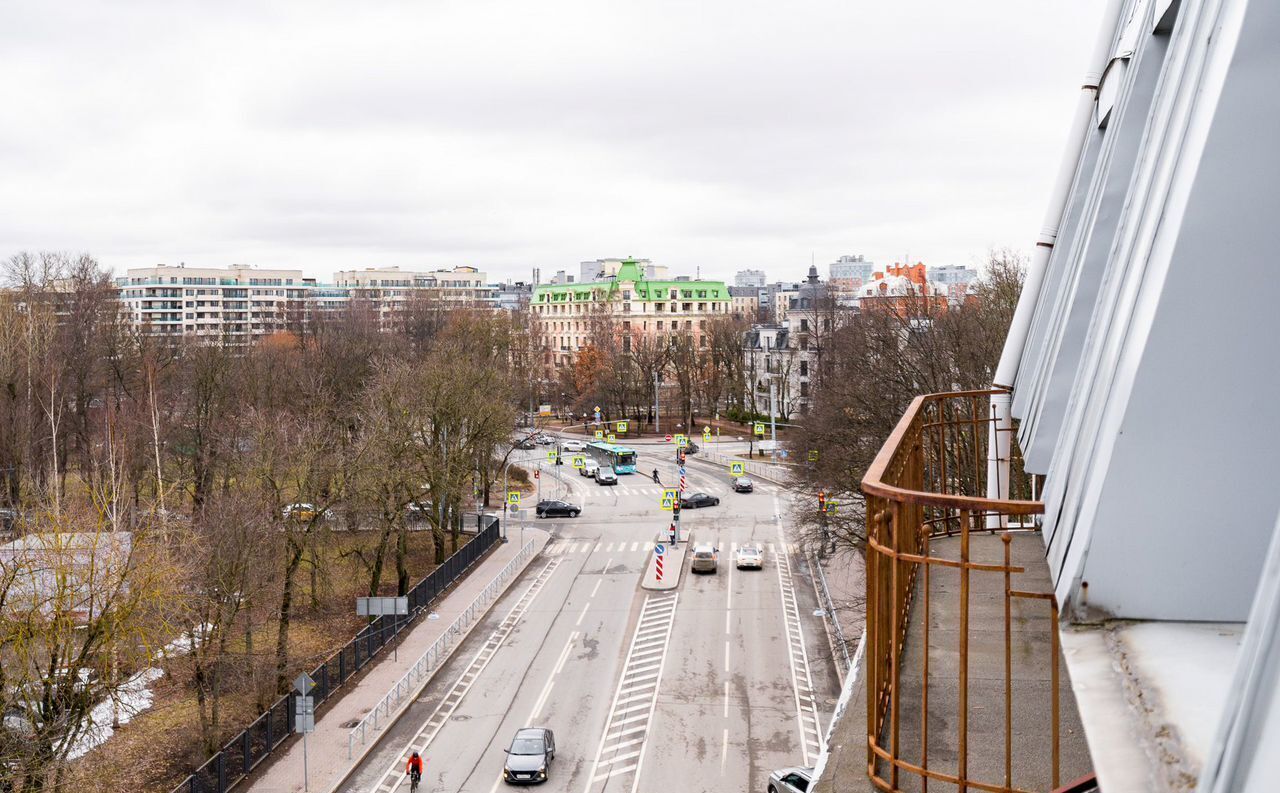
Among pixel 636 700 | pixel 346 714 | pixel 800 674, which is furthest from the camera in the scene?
pixel 800 674

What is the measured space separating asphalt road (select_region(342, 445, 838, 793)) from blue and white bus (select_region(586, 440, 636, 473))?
2105 centimetres

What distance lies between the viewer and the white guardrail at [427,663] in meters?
22.5

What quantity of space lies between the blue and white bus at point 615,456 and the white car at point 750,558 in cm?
2259

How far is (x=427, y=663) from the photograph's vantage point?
26.4m

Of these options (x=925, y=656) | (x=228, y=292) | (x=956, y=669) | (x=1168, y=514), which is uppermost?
(x=1168, y=514)

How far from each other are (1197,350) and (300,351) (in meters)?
62.3

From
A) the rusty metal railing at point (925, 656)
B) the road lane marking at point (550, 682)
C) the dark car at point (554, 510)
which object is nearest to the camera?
the rusty metal railing at point (925, 656)

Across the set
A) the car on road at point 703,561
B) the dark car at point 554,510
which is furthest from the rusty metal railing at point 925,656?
the dark car at point 554,510

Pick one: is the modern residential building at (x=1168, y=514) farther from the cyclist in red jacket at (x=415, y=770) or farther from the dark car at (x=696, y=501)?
the dark car at (x=696, y=501)

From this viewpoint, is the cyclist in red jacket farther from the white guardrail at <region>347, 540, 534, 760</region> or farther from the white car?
the white car

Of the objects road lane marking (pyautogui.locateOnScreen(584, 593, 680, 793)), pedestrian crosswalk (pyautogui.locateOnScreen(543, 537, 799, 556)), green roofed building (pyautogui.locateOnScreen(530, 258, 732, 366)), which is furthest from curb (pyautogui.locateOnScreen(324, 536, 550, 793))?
green roofed building (pyautogui.locateOnScreen(530, 258, 732, 366))

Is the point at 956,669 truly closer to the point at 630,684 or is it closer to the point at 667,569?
the point at 630,684

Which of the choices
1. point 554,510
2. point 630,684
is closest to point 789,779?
point 630,684

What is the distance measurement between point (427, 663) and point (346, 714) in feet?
10.7
